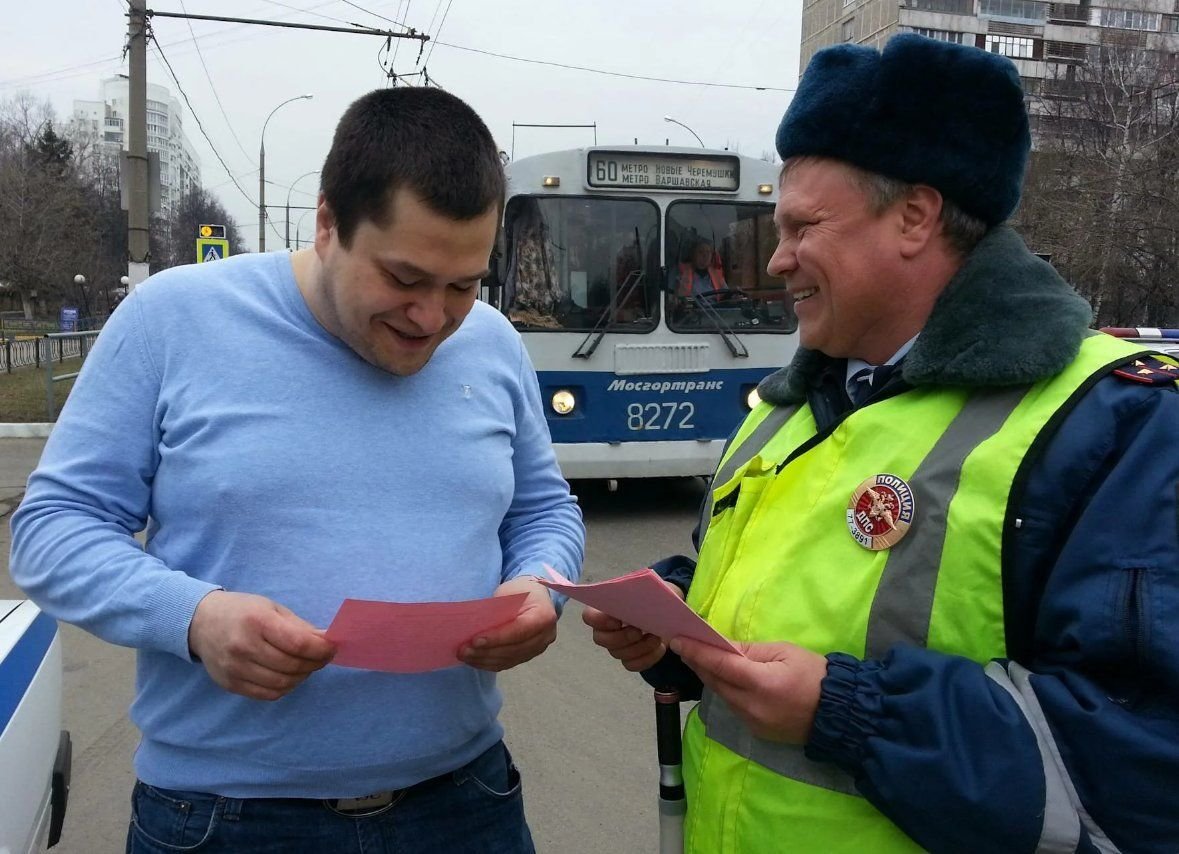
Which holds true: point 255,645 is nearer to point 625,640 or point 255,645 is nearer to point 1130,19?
point 625,640

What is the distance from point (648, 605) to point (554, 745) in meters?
2.91

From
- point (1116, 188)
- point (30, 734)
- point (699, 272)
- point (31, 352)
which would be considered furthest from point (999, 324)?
point (1116, 188)

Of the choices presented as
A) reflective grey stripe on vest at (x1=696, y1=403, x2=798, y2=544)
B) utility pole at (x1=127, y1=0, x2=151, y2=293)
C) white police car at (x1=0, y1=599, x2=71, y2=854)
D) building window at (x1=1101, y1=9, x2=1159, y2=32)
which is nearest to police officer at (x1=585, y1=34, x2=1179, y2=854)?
reflective grey stripe on vest at (x1=696, y1=403, x2=798, y2=544)

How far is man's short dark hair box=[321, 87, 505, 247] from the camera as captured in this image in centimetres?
150

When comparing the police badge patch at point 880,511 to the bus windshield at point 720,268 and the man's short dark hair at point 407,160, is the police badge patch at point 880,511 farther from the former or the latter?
the bus windshield at point 720,268

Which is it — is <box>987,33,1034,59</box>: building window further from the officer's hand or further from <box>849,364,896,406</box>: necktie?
the officer's hand

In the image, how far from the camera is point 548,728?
165 inches

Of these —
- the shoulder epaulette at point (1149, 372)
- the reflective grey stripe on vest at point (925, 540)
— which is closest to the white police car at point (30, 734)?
the reflective grey stripe on vest at point (925, 540)

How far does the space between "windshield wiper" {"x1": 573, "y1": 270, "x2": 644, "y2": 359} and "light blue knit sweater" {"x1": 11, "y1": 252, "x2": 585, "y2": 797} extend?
5.86m

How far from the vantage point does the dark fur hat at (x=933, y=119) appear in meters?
1.44

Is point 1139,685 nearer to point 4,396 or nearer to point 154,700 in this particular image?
point 154,700

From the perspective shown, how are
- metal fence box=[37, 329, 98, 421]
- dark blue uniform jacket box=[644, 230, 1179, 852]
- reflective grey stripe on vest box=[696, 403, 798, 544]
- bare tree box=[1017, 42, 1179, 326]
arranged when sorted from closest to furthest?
1. dark blue uniform jacket box=[644, 230, 1179, 852]
2. reflective grey stripe on vest box=[696, 403, 798, 544]
3. metal fence box=[37, 329, 98, 421]
4. bare tree box=[1017, 42, 1179, 326]

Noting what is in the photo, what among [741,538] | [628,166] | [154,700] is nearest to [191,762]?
[154,700]

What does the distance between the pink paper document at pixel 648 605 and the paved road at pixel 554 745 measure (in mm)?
2178
